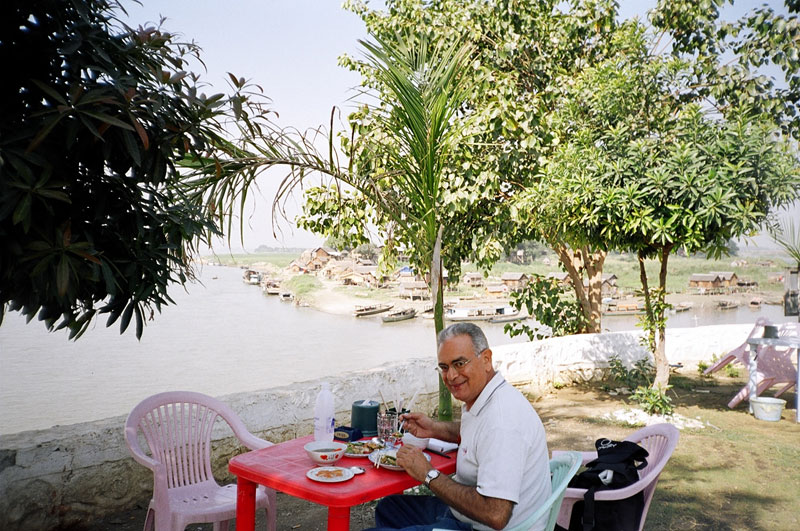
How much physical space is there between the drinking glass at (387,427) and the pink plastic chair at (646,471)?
2.35ft

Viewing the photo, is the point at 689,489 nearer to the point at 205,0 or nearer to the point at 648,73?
the point at 648,73

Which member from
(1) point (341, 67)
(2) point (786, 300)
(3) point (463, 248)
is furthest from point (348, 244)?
(2) point (786, 300)

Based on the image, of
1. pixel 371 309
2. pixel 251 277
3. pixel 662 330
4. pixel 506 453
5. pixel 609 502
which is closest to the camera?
pixel 506 453

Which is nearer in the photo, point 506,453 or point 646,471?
point 506,453

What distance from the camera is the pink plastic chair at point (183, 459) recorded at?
2.84 meters

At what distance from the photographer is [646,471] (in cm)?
279

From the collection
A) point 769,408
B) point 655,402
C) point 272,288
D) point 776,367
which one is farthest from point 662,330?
point 272,288

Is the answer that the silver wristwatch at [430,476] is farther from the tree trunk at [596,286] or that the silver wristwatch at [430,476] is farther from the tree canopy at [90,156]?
the tree trunk at [596,286]

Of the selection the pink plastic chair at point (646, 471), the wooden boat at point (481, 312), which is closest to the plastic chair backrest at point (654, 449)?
the pink plastic chair at point (646, 471)

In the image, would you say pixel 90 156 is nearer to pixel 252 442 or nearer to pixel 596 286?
pixel 252 442

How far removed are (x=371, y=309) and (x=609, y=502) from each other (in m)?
18.3

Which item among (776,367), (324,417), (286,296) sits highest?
(324,417)

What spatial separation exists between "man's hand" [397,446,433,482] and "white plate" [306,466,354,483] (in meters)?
0.20

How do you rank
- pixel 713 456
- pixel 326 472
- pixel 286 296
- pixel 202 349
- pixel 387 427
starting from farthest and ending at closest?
pixel 286 296 < pixel 202 349 < pixel 713 456 < pixel 387 427 < pixel 326 472
